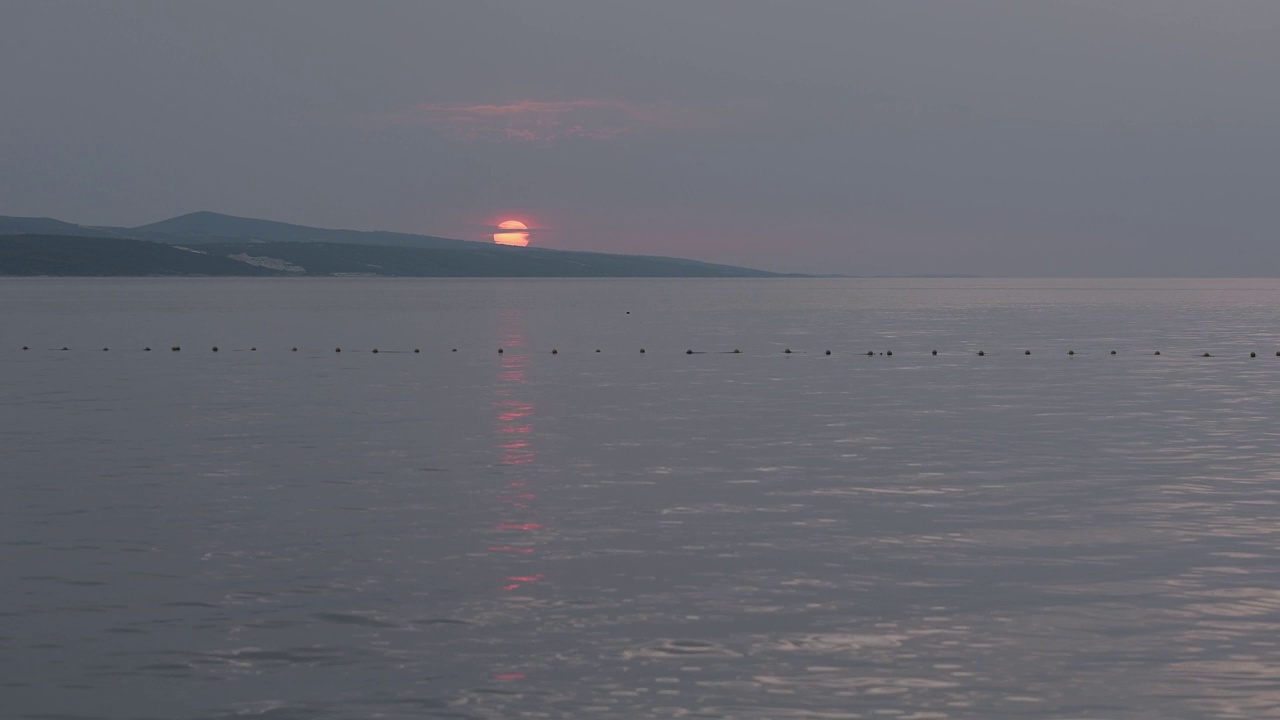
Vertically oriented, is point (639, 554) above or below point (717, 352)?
below

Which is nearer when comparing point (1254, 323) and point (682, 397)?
point (682, 397)

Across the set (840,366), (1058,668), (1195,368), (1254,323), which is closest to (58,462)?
Result: (1058,668)

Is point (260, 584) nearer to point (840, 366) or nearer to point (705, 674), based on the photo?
point (705, 674)

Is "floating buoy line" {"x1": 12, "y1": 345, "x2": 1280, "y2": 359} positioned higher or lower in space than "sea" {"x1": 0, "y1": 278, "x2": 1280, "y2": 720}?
higher

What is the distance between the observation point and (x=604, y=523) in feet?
77.2

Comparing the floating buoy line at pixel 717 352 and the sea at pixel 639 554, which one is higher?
the floating buoy line at pixel 717 352

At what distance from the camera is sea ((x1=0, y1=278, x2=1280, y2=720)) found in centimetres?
1451

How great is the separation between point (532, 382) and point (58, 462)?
82.6 ft

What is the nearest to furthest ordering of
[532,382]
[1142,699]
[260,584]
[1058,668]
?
[1142,699], [1058,668], [260,584], [532,382]

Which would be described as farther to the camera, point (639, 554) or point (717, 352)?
point (717, 352)

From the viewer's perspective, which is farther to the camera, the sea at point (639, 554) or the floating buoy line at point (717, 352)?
the floating buoy line at point (717, 352)

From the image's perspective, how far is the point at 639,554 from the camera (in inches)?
824

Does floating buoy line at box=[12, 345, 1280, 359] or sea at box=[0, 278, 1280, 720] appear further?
floating buoy line at box=[12, 345, 1280, 359]

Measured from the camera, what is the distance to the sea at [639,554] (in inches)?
571
